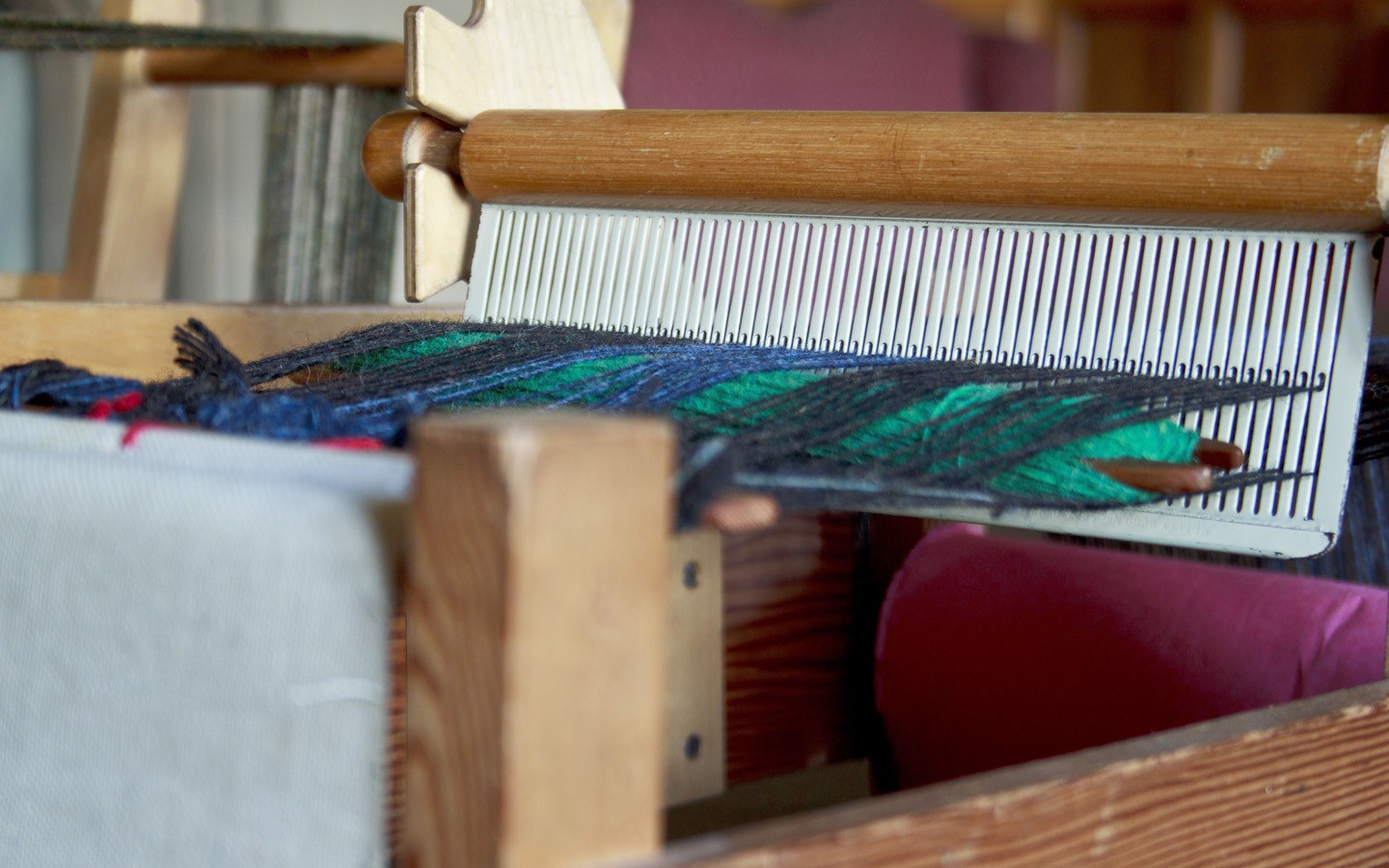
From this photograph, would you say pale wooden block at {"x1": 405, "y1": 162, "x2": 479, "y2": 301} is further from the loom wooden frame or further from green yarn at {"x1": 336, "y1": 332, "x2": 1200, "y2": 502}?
the loom wooden frame

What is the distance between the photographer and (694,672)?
→ 2.29 feet

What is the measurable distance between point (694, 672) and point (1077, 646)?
33cm

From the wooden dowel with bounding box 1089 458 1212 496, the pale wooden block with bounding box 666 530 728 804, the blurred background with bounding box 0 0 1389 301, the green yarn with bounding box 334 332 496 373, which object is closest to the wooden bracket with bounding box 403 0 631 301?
the green yarn with bounding box 334 332 496 373

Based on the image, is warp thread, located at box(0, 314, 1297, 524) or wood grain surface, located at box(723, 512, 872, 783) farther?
wood grain surface, located at box(723, 512, 872, 783)

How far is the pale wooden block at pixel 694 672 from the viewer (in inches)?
26.8

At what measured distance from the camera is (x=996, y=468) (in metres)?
0.64

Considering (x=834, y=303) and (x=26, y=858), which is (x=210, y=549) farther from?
(x=834, y=303)

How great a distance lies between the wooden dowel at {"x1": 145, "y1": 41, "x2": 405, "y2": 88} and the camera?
1.80 metres

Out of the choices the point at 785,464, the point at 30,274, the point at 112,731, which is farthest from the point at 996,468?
the point at 30,274

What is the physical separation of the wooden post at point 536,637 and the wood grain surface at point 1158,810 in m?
0.04

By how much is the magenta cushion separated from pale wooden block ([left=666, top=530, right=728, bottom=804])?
25 cm

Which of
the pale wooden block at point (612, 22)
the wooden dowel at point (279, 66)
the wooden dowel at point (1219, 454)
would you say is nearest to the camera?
the wooden dowel at point (1219, 454)

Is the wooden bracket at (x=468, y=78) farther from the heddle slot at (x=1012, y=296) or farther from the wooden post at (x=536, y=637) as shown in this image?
the wooden post at (x=536, y=637)

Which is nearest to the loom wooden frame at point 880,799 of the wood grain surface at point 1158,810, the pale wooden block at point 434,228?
the wood grain surface at point 1158,810
